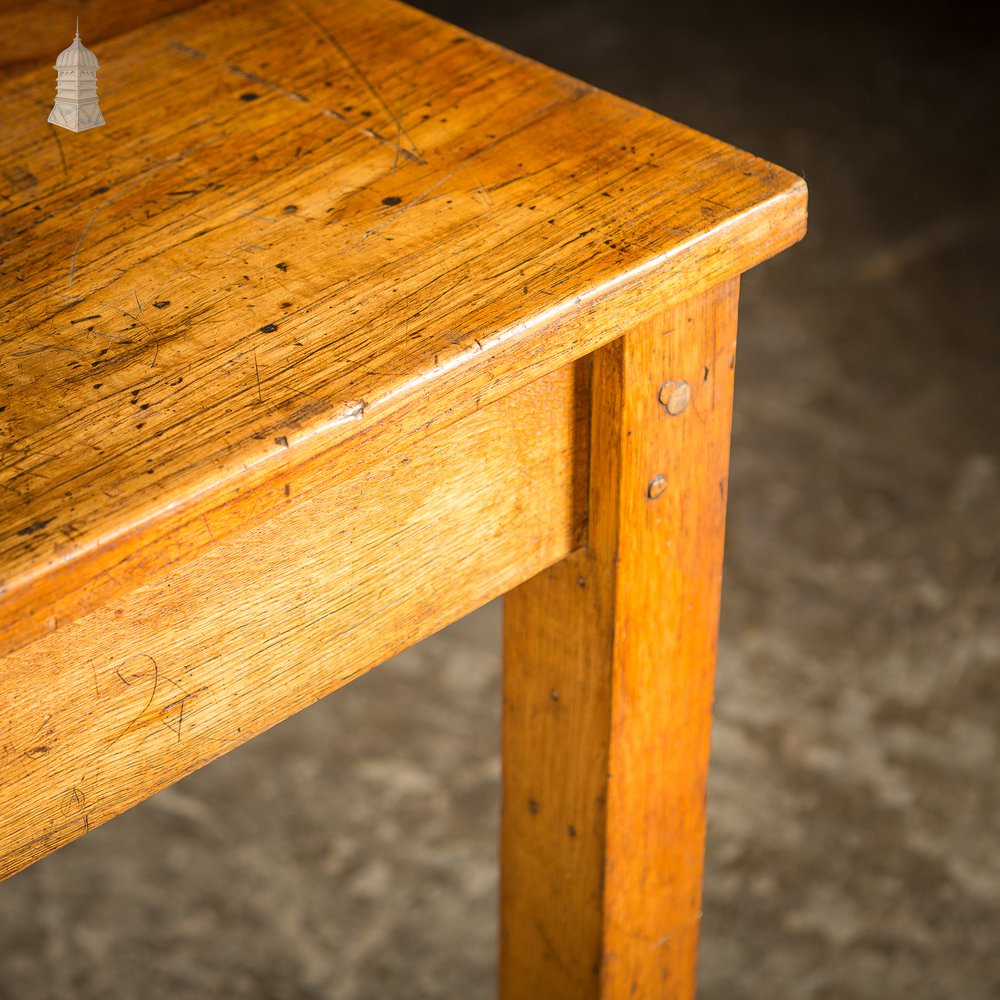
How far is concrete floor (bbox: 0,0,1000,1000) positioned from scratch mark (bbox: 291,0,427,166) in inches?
22.2

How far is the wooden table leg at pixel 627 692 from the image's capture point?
652 millimetres

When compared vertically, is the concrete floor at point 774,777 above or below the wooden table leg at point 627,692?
below

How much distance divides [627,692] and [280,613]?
232 millimetres

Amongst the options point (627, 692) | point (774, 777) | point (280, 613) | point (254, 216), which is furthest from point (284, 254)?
point (774, 777)

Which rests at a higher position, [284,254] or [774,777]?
[284,254]

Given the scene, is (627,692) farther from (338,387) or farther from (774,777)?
(774,777)

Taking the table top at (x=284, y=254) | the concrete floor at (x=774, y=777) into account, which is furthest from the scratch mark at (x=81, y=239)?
the concrete floor at (x=774, y=777)

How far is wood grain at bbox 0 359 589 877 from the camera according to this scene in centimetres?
52

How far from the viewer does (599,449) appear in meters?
0.65

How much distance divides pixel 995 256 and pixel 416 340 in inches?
76.1

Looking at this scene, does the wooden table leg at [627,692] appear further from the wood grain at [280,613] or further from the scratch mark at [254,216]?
the scratch mark at [254,216]

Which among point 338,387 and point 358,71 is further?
point 358,71

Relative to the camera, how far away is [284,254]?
0.57 meters

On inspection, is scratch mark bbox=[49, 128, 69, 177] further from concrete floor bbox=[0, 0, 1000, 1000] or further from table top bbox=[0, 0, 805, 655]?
concrete floor bbox=[0, 0, 1000, 1000]
